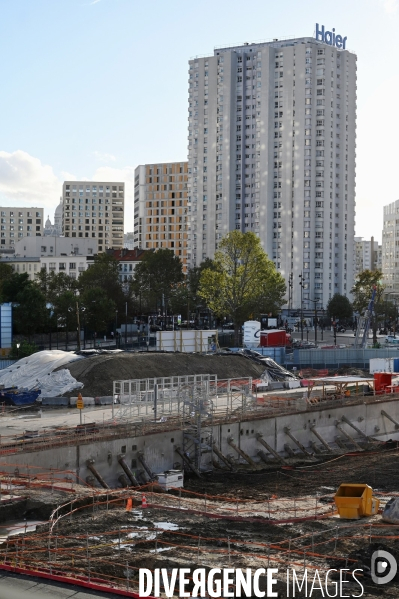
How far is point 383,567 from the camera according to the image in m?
23.4

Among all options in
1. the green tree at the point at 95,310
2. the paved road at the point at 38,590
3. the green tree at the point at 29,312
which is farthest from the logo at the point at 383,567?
the green tree at the point at 95,310

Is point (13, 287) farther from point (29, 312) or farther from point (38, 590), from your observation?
point (38, 590)

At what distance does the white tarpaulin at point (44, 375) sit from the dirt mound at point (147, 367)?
0.88 metres

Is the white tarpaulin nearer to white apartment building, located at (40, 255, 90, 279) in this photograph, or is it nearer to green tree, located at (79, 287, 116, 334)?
green tree, located at (79, 287, 116, 334)

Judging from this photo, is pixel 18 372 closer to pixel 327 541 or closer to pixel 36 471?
pixel 36 471

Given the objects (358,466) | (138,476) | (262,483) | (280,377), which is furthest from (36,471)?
(280,377)

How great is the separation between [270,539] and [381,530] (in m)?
3.73

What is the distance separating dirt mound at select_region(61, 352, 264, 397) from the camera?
60938 mm

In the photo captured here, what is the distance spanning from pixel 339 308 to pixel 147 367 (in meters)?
100.0

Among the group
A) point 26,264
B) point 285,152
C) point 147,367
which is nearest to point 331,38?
point 285,152

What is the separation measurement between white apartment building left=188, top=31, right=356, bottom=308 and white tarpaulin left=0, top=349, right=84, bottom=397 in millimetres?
108115

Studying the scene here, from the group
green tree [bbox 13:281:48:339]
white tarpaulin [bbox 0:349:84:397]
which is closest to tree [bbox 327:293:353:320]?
green tree [bbox 13:281:48:339]

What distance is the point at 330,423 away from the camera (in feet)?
184

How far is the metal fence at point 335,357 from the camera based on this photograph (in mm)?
85812
